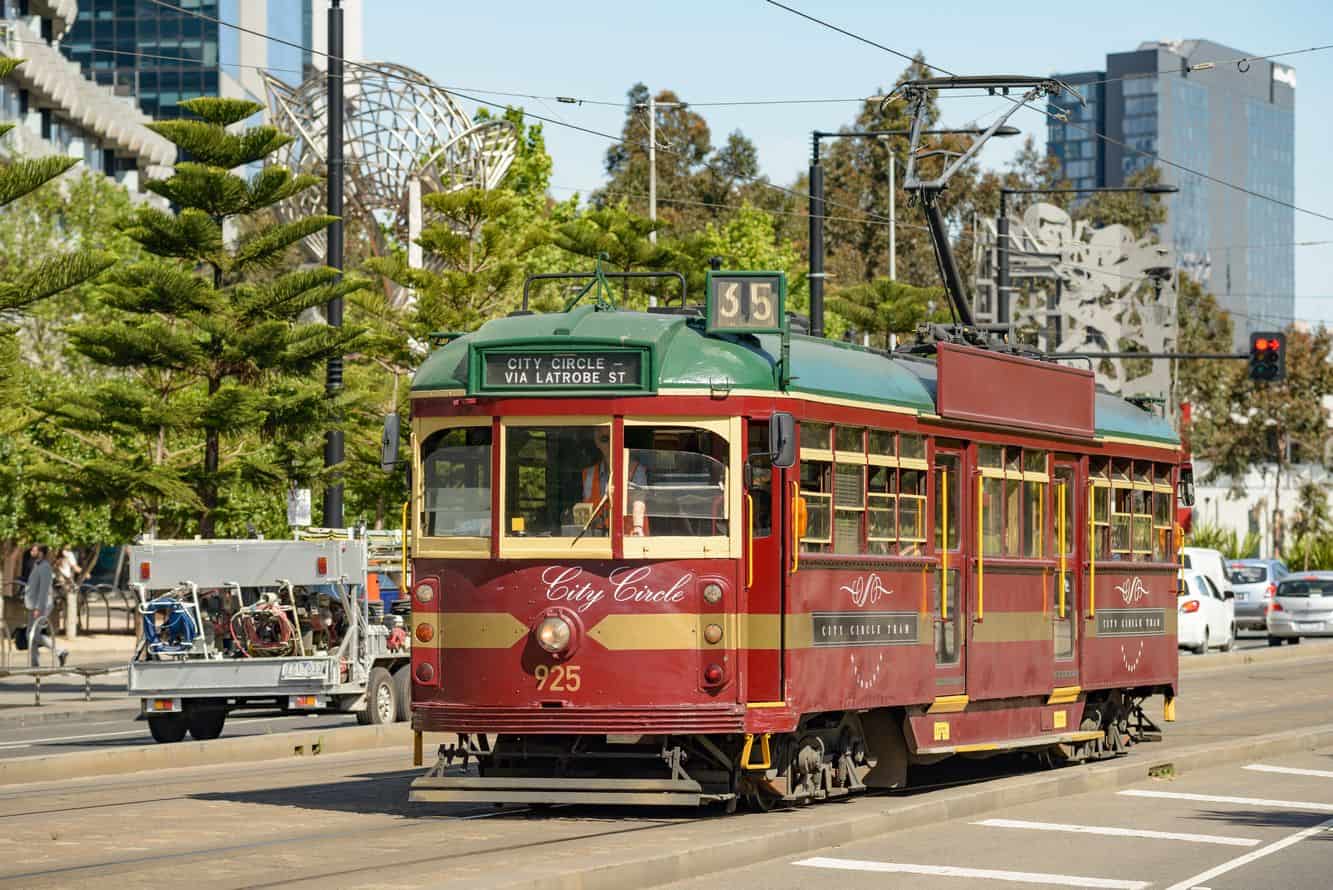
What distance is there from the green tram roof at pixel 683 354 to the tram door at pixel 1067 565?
119 inches

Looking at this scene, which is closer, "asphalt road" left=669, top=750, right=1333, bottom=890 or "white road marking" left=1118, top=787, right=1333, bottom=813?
"asphalt road" left=669, top=750, right=1333, bottom=890

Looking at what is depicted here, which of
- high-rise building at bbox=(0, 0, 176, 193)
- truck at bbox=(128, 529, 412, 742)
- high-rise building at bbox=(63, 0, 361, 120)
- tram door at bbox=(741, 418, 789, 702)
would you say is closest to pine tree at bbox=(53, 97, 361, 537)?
truck at bbox=(128, 529, 412, 742)

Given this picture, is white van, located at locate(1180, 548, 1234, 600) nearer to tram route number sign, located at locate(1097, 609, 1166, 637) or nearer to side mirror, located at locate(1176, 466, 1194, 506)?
side mirror, located at locate(1176, 466, 1194, 506)

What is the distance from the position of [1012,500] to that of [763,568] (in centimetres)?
381

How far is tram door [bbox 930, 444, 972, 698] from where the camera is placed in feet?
53.5

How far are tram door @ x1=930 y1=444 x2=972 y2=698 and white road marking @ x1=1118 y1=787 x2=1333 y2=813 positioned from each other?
1.61 metres

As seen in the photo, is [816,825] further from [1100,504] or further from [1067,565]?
[1100,504]

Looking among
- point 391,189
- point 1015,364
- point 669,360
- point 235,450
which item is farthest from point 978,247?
point 669,360

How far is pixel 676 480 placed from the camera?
562 inches

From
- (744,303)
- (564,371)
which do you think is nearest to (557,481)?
(564,371)

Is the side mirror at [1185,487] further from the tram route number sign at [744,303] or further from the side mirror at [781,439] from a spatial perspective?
the side mirror at [781,439]

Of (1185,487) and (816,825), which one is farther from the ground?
(1185,487)

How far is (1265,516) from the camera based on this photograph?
93.1 meters

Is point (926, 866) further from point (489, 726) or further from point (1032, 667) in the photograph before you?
point (1032, 667)
